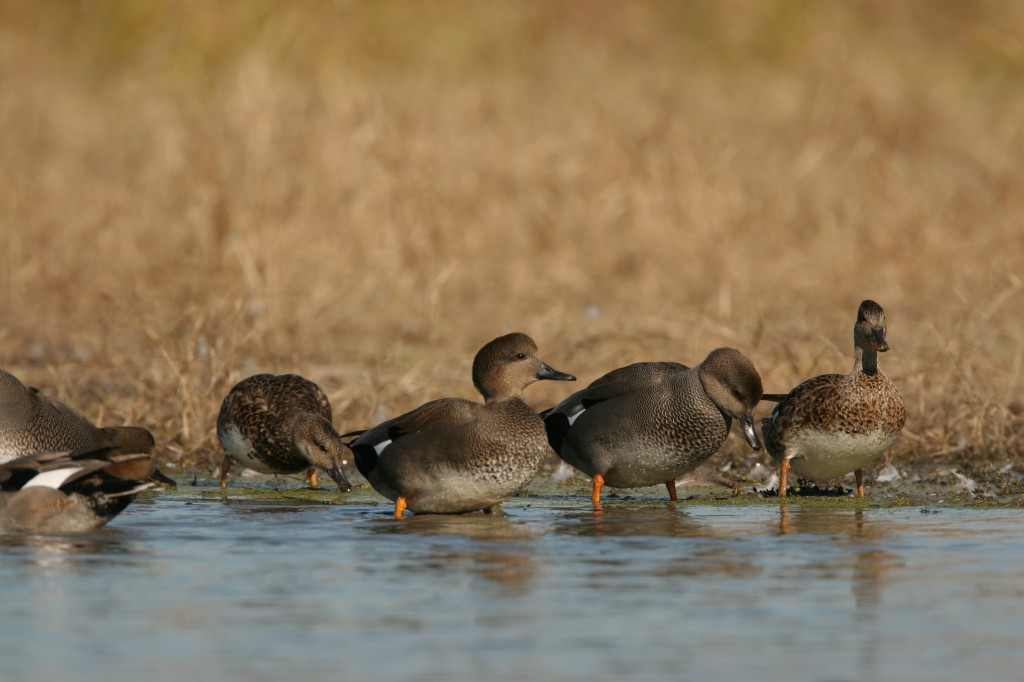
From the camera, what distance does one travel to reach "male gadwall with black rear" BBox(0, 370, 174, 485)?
7.83 m

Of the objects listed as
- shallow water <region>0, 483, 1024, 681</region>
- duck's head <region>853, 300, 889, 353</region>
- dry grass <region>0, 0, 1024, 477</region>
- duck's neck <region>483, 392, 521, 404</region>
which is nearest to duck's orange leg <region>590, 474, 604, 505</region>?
shallow water <region>0, 483, 1024, 681</region>

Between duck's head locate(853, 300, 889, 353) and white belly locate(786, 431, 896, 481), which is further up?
duck's head locate(853, 300, 889, 353)

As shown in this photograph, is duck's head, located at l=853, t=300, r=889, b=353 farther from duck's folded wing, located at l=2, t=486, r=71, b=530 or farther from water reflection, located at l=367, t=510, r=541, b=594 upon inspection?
duck's folded wing, located at l=2, t=486, r=71, b=530

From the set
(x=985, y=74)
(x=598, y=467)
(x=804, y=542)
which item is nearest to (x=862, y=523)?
(x=804, y=542)

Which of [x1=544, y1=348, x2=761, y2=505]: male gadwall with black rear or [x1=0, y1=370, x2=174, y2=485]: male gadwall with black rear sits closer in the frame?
[x1=544, y1=348, x2=761, y2=505]: male gadwall with black rear

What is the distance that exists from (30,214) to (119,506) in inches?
257

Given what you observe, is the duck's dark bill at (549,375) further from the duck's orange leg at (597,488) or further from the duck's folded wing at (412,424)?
the duck's orange leg at (597,488)

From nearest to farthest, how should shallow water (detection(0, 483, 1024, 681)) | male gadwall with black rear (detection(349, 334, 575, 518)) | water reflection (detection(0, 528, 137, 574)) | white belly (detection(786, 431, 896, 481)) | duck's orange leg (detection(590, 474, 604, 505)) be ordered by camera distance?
shallow water (detection(0, 483, 1024, 681))
water reflection (detection(0, 528, 137, 574))
male gadwall with black rear (detection(349, 334, 575, 518))
white belly (detection(786, 431, 896, 481))
duck's orange leg (detection(590, 474, 604, 505))

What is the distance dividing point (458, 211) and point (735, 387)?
6.15m

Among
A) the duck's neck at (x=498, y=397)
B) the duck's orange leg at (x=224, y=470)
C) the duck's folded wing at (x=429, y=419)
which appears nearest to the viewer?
the duck's folded wing at (x=429, y=419)

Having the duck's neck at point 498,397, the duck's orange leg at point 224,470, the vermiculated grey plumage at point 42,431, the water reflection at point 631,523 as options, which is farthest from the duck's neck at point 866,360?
the vermiculated grey plumage at point 42,431

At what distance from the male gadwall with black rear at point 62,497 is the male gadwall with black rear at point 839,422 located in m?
2.57

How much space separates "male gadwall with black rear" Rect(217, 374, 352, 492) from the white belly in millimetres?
1886

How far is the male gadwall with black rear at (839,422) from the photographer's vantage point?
298 inches
